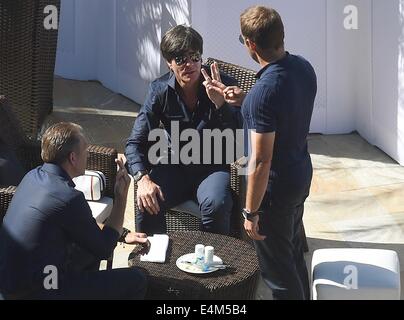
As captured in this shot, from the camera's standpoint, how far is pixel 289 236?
393 centimetres

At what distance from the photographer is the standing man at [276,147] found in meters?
3.65

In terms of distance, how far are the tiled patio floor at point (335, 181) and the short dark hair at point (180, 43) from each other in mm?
1219

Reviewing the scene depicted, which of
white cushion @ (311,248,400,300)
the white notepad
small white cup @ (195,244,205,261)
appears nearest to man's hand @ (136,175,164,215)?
the white notepad

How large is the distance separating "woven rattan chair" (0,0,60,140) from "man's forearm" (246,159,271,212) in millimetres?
3003

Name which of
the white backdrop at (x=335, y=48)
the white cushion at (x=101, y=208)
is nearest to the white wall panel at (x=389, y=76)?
the white backdrop at (x=335, y=48)

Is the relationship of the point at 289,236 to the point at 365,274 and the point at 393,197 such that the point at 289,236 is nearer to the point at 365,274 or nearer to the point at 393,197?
the point at 365,274

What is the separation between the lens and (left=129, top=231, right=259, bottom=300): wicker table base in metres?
3.79

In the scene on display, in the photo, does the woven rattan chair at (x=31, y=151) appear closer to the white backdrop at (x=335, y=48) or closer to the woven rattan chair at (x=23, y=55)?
the woven rattan chair at (x=23, y=55)

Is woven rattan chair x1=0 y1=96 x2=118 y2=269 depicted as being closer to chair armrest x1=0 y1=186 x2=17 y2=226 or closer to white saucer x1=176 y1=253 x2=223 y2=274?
chair armrest x1=0 y1=186 x2=17 y2=226

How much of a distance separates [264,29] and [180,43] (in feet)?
3.45

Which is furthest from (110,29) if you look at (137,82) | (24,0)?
(24,0)

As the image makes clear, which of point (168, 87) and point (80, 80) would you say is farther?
point (80, 80)
